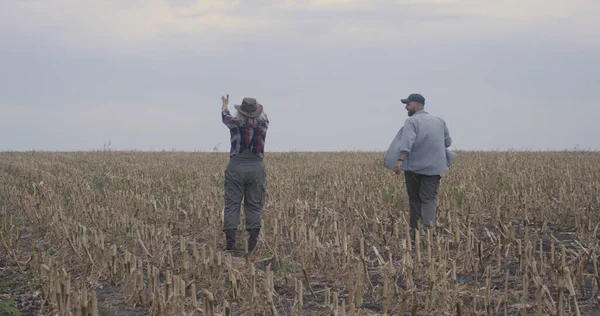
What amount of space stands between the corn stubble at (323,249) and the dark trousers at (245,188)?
10.6 inches

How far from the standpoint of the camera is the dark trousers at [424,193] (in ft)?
25.3

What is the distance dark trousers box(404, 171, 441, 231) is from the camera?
771cm

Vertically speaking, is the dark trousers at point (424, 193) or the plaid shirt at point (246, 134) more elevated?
the plaid shirt at point (246, 134)

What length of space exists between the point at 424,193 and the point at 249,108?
2.40 meters

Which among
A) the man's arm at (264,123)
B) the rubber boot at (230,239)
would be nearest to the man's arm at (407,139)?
the man's arm at (264,123)

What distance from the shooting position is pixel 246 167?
7.23 m

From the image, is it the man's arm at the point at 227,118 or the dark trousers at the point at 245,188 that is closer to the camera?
the man's arm at the point at 227,118

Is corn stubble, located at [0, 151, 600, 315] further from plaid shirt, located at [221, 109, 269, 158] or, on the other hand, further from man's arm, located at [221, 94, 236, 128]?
man's arm, located at [221, 94, 236, 128]

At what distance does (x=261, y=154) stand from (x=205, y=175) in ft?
23.0

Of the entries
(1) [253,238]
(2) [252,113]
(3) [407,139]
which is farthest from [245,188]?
(3) [407,139]

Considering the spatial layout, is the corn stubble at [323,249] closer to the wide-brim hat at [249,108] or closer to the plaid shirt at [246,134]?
the plaid shirt at [246,134]

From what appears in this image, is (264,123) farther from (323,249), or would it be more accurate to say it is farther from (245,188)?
(323,249)

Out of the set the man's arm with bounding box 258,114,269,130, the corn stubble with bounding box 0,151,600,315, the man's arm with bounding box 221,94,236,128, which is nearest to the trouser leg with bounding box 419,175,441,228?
the corn stubble with bounding box 0,151,600,315

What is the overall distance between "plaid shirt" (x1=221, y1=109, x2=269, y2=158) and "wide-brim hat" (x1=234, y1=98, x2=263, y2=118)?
0.10m
